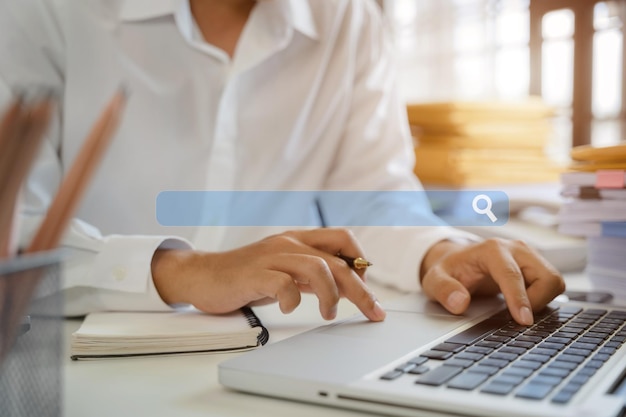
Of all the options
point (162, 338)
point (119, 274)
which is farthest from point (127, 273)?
point (162, 338)

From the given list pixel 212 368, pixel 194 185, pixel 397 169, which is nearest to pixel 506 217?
pixel 397 169

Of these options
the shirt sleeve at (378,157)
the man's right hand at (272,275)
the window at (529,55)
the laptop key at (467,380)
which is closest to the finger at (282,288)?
the man's right hand at (272,275)

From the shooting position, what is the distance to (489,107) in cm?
172

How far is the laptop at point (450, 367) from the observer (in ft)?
1.61

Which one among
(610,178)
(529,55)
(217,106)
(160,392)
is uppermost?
(529,55)

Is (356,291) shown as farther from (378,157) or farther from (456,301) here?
(378,157)

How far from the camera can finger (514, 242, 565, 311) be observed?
2.67ft

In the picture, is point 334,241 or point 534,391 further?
point 334,241

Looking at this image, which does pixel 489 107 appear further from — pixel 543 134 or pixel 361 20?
pixel 361 20

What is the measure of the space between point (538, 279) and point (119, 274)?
486 mm

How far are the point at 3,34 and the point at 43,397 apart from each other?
2.55 feet

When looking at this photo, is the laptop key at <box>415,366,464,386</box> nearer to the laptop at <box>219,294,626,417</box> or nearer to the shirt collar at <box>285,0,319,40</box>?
the laptop at <box>219,294,626,417</box>

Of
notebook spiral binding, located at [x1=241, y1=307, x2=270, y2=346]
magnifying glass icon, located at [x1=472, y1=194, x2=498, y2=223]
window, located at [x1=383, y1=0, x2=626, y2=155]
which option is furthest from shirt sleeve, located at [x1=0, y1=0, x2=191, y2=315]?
window, located at [x1=383, y1=0, x2=626, y2=155]

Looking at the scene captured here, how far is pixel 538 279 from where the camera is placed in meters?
0.83
